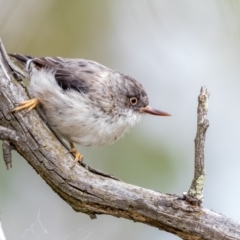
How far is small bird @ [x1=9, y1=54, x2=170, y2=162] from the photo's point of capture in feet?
10.2

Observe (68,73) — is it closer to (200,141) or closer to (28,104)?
(28,104)

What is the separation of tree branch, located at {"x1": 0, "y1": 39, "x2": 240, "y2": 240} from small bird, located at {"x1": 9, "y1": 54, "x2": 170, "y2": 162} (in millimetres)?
105

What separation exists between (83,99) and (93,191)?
2.14ft

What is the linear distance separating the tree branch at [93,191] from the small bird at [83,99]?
4.1 inches

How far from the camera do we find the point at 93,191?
2689mm

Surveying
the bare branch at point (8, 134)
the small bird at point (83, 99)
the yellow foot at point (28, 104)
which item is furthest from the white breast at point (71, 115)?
the bare branch at point (8, 134)

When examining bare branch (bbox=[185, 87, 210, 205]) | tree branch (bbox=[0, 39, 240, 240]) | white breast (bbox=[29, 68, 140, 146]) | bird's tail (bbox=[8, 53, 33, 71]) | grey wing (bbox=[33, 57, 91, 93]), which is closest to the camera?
bare branch (bbox=[185, 87, 210, 205])

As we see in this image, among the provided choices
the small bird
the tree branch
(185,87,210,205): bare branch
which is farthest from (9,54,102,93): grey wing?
(185,87,210,205): bare branch

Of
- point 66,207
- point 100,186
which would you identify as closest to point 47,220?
point 66,207

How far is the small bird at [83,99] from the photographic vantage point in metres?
3.10

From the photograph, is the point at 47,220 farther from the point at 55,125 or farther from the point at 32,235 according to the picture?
the point at 55,125

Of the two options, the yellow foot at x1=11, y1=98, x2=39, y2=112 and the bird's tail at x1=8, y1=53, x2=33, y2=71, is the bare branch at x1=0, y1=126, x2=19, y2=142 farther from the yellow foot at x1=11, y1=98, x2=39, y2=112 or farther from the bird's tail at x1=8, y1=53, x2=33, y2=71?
the bird's tail at x1=8, y1=53, x2=33, y2=71

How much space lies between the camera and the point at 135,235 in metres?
4.31

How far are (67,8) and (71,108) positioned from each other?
45.4 inches
